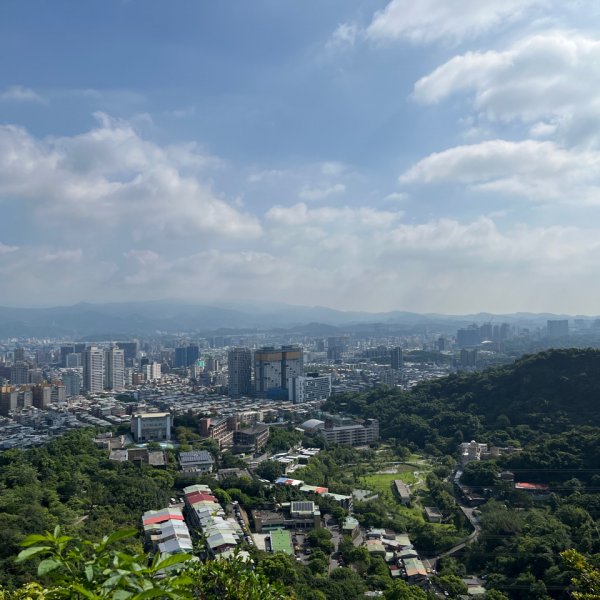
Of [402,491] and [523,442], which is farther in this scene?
[523,442]

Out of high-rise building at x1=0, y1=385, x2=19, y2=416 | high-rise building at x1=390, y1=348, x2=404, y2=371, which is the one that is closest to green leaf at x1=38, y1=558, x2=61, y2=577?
high-rise building at x1=0, y1=385, x2=19, y2=416

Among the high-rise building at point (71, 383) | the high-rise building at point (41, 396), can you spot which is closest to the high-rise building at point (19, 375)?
the high-rise building at point (71, 383)

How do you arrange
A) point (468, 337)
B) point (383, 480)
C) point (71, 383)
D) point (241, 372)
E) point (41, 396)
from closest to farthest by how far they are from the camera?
point (383, 480)
point (41, 396)
point (241, 372)
point (71, 383)
point (468, 337)

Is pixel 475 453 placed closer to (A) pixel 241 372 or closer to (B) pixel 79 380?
(A) pixel 241 372

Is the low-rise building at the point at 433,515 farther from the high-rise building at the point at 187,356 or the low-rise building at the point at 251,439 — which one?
the high-rise building at the point at 187,356

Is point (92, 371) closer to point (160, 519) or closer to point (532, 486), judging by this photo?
point (160, 519)

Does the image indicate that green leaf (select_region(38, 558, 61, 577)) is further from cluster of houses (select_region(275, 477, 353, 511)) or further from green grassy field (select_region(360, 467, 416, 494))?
green grassy field (select_region(360, 467, 416, 494))

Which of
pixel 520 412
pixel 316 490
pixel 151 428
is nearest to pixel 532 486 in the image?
pixel 316 490
